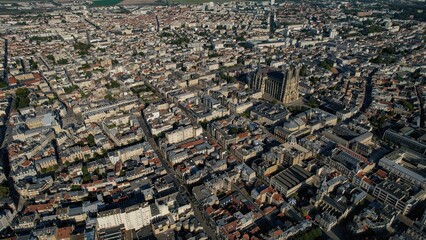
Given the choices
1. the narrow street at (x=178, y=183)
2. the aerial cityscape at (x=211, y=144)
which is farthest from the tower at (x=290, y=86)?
the narrow street at (x=178, y=183)

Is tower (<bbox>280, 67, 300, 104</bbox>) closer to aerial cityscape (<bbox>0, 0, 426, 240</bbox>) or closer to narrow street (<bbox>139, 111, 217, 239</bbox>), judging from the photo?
aerial cityscape (<bbox>0, 0, 426, 240</bbox>)

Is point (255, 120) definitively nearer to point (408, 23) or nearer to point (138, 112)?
point (138, 112)

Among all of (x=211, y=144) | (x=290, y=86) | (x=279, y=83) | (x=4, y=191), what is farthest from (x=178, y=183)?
(x=290, y=86)

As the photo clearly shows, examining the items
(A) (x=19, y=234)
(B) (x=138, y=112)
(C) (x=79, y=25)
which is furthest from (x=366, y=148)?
(C) (x=79, y=25)

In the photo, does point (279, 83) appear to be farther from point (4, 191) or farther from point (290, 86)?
point (4, 191)

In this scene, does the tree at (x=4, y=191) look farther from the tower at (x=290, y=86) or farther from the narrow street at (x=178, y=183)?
the tower at (x=290, y=86)
